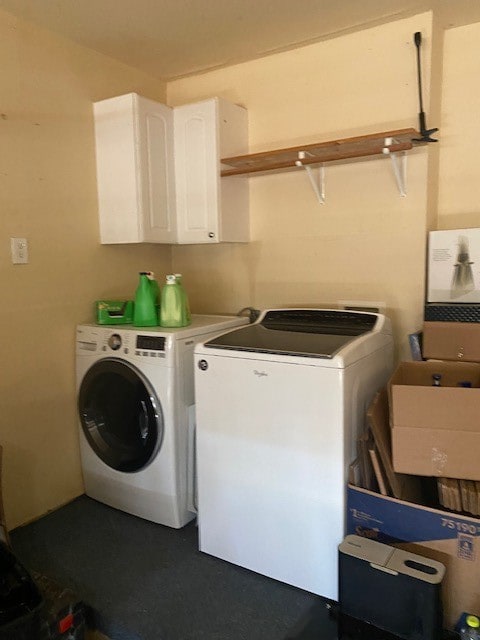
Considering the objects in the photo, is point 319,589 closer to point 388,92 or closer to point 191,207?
point 191,207

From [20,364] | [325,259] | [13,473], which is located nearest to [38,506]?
[13,473]

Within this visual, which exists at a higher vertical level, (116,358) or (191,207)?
(191,207)

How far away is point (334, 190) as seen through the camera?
2.44 m

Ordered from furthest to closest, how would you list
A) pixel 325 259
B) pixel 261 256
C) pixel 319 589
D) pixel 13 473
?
1. pixel 261 256
2. pixel 325 259
3. pixel 13 473
4. pixel 319 589

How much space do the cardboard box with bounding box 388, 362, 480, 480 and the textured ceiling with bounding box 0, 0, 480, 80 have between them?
1.60 meters

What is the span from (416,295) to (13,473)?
6.56ft

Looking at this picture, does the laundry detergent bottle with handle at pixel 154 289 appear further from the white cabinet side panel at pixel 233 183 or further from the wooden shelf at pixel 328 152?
the wooden shelf at pixel 328 152

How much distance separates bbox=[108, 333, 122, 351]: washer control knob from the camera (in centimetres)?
223

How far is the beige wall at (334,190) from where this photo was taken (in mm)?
2230

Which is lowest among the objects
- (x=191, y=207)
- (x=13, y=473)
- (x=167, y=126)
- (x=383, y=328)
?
(x=13, y=473)

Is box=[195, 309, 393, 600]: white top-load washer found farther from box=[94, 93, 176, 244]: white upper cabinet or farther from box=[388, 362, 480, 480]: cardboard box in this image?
box=[94, 93, 176, 244]: white upper cabinet

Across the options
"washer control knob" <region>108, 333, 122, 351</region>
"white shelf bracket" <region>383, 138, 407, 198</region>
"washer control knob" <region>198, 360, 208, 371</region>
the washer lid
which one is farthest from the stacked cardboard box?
"washer control knob" <region>108, 333, 122, 351</region>

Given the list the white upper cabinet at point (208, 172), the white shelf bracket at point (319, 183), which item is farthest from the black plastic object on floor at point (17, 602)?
the white shelf bracket at point (319, 183)

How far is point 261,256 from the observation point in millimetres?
2701
